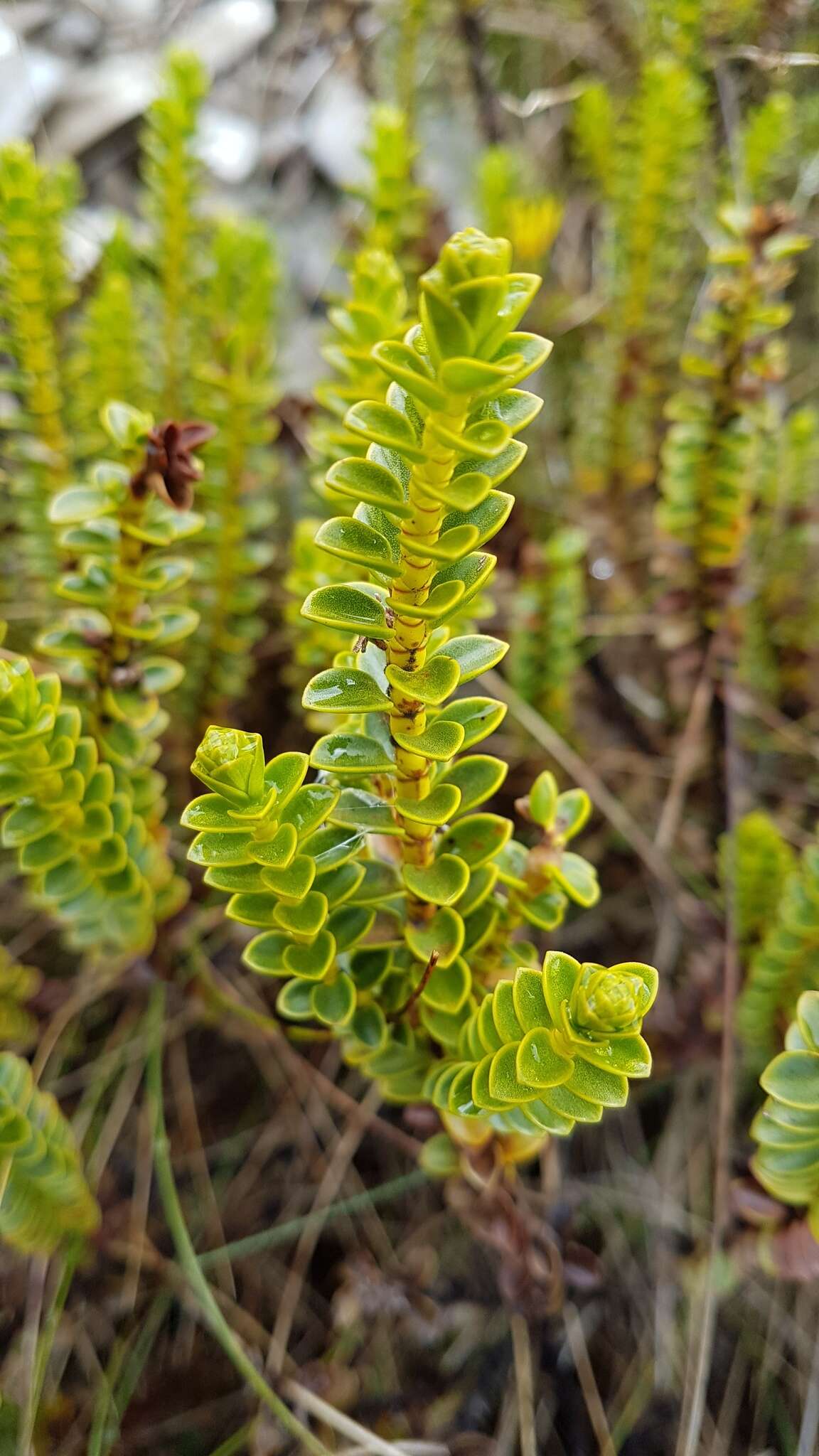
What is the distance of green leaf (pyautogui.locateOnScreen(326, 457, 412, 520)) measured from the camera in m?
0.64

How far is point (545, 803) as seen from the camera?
0.94 m

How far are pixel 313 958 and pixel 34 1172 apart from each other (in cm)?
59

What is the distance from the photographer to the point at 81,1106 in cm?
164

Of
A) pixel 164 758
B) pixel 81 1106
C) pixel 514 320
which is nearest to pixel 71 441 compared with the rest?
pixel 164 758

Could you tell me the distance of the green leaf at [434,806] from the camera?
2.50ft

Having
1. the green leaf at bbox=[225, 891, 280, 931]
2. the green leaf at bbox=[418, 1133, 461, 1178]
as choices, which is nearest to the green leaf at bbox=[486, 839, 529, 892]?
the green leaf at bbox=[225, 891, 280, 931]

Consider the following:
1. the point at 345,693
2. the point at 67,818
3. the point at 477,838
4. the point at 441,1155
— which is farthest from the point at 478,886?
the point at 67,818

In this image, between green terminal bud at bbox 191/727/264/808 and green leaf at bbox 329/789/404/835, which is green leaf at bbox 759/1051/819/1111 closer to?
green leaf at bbox 329/789/404/835

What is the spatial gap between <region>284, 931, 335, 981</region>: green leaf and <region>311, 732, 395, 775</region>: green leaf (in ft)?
0.59

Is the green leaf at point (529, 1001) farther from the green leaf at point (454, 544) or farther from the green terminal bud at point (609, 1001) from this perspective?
the green leaf at point (454, 544)

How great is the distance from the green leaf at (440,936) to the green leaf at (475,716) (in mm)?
169

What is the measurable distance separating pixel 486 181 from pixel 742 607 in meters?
1.04

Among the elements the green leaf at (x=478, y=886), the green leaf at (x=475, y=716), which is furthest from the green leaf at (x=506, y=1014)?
the green leaf at (x=475, y=716)

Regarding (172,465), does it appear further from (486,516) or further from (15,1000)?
(15,1000)
